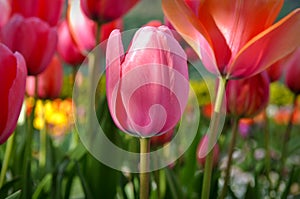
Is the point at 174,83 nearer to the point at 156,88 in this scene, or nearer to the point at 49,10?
the point at 156,88

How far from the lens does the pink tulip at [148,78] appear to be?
1.34ft

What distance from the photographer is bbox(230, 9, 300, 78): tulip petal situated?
1.47 ft

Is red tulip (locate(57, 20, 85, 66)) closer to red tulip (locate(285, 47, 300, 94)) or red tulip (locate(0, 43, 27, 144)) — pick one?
red tulip (locate(285, 47, 300, 94))

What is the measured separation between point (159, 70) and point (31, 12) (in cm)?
28

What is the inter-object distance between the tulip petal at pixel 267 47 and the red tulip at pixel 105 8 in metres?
0.23

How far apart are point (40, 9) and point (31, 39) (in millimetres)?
58

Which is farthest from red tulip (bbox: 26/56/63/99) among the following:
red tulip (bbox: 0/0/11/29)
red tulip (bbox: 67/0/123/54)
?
red tulip (bbox: 0/0/11/29)

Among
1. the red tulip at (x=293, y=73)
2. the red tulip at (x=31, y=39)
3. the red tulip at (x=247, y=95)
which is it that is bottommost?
the red tulip at (x=293, y=73)

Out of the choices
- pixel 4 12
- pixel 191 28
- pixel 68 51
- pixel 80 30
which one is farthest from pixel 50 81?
pixel 191 28

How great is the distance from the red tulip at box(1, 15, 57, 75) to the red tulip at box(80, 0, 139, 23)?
54 millimetres

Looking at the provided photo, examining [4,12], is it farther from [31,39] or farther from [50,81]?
[50,81]

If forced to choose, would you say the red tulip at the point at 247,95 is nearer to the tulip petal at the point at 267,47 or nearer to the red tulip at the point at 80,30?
the tulip petal at the point at 267,47

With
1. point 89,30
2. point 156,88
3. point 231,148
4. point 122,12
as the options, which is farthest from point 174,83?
point 89,30

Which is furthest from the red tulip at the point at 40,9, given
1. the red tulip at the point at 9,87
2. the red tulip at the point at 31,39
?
the red tulip at the point at 9,87
